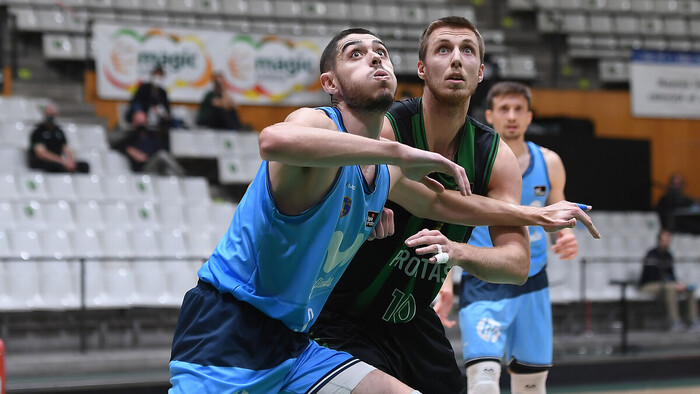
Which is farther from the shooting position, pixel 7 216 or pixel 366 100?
→ pixel 7 216

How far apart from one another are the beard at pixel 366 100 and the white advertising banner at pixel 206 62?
901cm

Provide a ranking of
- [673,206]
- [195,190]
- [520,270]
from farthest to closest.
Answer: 1. [673,206]
2. [195,190]
3. [520,270]

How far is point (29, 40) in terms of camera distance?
12484mm

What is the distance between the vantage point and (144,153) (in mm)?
10758

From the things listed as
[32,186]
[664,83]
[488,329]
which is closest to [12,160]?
[32,186]

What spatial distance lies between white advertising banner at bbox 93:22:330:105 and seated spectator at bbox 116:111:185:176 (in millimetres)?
1287

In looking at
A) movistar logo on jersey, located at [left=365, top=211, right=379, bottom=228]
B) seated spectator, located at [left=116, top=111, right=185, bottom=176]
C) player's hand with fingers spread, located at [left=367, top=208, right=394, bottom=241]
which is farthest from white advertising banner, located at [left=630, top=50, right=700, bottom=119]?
movistar logo on jersey, located at [left=365, top=211, right=379, bottom=228]

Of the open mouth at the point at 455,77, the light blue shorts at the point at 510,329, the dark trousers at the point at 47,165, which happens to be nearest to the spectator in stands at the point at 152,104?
the dark trousers at the point at 47,165

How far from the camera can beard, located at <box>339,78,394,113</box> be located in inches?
126

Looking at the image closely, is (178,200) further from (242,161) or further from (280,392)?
(280,392)

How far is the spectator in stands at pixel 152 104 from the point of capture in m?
11.1

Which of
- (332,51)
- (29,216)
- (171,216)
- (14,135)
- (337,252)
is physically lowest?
(171,216)

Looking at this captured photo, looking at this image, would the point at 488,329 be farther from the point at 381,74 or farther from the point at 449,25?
the point at 381,74

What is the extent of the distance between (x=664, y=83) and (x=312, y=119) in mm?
11503
